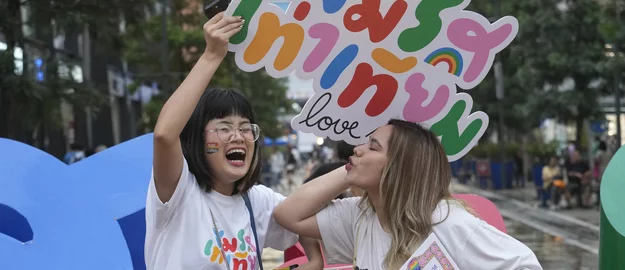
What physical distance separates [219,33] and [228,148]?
44 centimetres

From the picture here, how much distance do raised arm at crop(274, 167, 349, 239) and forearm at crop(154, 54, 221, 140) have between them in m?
0.64

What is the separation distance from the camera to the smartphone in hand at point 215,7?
3.30m

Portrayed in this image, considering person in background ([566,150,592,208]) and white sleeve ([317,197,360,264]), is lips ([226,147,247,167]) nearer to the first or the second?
white sleeve ([317,197,360,264])

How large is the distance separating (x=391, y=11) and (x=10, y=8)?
10.5 m

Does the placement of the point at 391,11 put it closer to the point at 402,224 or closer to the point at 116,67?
the point at 402,224

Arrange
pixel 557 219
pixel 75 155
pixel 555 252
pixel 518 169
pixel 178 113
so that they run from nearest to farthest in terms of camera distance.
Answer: pixel 178 113, pixel 555 252, pixel 75 155, pixel 557 219, pixel 518 169

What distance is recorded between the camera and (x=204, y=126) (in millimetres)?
3352

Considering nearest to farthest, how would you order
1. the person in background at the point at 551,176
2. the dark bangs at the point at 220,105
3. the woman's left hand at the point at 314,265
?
the dark bangs at the point at 220,105, the woman's left hand at the point at 314,265, the person in background at the point at 551,176

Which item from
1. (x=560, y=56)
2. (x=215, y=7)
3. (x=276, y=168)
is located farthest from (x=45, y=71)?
(x=276, y=168)

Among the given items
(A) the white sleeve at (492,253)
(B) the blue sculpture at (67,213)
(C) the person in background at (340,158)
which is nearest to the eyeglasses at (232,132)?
(A) the white sleeve at (492,253)

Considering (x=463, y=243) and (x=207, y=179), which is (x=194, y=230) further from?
(x=463, y=243)

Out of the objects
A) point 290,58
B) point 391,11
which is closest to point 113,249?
point 290,58

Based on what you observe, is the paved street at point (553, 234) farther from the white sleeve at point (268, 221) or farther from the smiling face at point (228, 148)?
the smiling face at point (228, 148)

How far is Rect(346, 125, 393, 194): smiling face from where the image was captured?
10.6 feet
